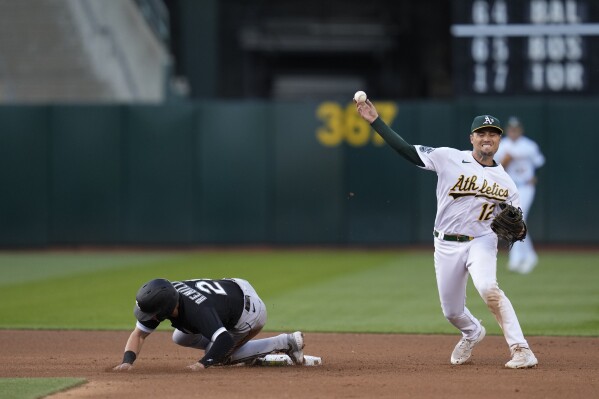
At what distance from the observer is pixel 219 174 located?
22734mm

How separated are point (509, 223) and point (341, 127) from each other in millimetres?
14258

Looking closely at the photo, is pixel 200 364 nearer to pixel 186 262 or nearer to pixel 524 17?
pixel 186 262

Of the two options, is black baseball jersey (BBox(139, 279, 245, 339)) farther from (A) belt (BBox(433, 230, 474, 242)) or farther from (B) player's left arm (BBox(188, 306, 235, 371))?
(A) belt (BBox(433, 230, 474, 242))

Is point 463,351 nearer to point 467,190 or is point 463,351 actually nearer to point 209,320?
point 467,190

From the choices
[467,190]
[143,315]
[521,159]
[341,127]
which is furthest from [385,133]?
[341,127]

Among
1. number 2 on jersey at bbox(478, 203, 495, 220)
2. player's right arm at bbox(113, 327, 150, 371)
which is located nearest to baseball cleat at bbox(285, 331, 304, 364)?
player's right arm at bbox(113, 327, 150, 371)

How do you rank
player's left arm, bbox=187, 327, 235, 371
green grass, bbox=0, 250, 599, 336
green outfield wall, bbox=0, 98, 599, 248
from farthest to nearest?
green outfield wall, bbox=0, 98, 599, 248
green grass, bbox=0, 250, 599, 336
player's left arm, bbox=187, 327, 235, 371

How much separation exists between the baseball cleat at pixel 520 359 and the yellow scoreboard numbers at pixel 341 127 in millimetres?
14151

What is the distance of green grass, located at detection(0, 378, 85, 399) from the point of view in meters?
7.29

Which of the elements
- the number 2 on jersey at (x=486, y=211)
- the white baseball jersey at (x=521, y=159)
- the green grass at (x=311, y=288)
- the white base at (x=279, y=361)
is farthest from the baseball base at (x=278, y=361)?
the white baseball jersey at (x=521, y=159)

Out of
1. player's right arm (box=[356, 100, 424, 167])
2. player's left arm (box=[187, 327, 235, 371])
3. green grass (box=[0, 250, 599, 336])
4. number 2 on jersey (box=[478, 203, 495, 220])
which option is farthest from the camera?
green grass (box=[0, 250, 599, 336])

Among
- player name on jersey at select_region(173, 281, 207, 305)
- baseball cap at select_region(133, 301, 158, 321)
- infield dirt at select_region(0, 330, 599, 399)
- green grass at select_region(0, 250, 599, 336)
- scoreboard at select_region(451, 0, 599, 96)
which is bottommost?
green grass at select_region(0, 250, 599, 336)

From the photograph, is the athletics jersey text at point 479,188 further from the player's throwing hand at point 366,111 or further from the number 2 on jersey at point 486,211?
the player's throwing hand at point 366,111

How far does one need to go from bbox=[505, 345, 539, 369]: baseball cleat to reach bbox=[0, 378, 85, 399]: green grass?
123 inches
